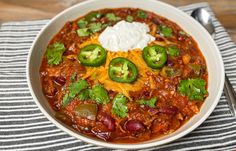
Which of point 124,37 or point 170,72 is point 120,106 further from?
point 124,37

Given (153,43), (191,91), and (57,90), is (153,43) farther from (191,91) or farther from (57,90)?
(57,90)

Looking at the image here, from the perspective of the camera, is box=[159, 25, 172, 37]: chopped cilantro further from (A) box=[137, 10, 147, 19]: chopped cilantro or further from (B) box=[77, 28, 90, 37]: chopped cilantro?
(B) box=[77, 28, 90, 37]: chopped cilantro

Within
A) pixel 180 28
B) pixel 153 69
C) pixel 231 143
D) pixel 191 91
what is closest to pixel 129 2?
pixel 180 28

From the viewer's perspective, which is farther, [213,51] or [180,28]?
[180,28]

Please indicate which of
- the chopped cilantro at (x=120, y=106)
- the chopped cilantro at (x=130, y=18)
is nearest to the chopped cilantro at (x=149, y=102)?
the chopped cilantro at (x=120, y=106)

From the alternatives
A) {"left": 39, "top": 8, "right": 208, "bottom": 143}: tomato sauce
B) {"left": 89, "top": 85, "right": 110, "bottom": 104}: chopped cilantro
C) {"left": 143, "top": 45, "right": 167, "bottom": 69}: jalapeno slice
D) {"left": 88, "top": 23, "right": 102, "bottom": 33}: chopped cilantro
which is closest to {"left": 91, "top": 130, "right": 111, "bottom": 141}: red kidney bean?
{"left": 39, "top": 8, "right": 208, "bottom": 143}: tomato sauce

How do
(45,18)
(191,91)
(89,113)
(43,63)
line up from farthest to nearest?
1. (45,18)
2. (43,63)
3. (191,91)
4. (89,113)

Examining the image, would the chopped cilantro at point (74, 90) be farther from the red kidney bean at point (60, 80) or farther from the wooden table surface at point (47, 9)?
the wooden table surface at point (47, 9)
